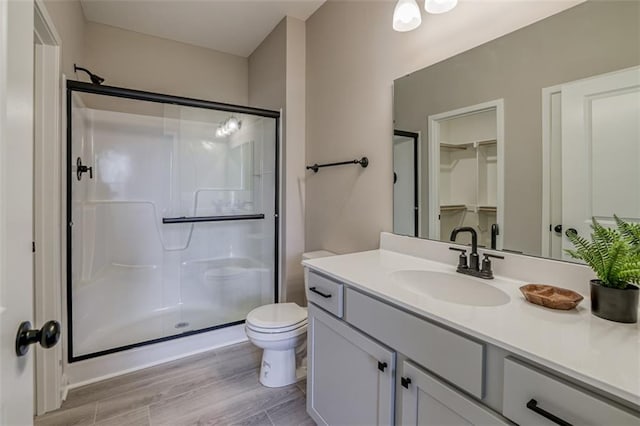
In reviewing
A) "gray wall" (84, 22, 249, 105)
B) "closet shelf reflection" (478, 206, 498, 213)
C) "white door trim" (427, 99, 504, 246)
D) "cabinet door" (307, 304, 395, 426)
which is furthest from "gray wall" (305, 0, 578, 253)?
"gray wall" (84, 22, 249, 105)

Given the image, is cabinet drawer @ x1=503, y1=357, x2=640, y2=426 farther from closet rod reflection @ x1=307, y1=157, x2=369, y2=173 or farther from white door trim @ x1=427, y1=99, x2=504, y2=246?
closet rod reflection @ x1=307, y1=157, x2=369, y2=173

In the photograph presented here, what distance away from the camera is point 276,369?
1.89 m

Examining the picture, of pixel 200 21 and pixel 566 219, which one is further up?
pixel 200 21

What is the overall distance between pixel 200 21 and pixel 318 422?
3030mm

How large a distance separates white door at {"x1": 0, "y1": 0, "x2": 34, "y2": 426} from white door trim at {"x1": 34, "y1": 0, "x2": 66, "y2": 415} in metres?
1.24

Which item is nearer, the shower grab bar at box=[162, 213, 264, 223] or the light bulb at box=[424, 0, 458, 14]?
the light bulb at box=[424, 0, 458, 14]

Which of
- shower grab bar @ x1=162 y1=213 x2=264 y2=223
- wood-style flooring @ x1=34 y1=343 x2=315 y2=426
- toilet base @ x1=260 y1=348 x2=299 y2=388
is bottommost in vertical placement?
wood-style flooring @ x1=34 y1=343 x2=315 y2=426

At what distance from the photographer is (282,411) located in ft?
5.50

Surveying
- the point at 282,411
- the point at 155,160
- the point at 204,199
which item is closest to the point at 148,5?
the point at 155,160

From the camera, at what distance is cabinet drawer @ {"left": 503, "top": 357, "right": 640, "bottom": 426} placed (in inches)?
23.0

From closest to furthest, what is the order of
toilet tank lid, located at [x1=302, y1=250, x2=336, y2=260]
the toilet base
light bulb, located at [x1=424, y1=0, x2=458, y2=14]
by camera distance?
light bulb, located at [x1=424, y1=0, x2=458, y2=14]
the toilet base
toilet tank lid, located at [x1=302, y1=250, x2=336, y2=260]

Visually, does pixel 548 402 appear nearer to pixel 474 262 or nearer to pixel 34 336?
pixel 474 262

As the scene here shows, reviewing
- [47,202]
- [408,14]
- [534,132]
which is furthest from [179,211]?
[534,132]

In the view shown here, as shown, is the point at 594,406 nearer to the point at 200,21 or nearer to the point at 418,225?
the point at 418,225
